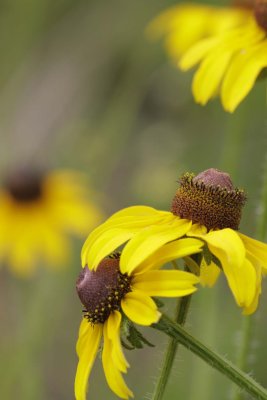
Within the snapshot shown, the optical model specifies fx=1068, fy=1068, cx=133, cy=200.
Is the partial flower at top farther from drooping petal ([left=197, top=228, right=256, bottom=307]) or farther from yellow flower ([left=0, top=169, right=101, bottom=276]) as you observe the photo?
yellow flower ([left=0, top=169, right=101, bottom=276])

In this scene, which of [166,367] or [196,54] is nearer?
[166,367]

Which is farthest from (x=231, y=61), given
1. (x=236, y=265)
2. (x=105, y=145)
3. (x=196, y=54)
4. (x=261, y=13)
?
(x=105, y=145)

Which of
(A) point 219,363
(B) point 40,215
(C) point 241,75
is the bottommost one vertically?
(B) point 40,215

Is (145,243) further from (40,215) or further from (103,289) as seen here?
(40,215)


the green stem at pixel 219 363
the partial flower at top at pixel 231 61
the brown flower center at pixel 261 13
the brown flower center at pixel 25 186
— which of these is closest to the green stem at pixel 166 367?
the green stem at pixel 219 363

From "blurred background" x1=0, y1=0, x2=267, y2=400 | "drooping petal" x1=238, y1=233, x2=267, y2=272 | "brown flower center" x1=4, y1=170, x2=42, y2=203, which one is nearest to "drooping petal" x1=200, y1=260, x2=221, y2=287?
"drooping petal" x1=238, y1=233, x2=267, y2=272

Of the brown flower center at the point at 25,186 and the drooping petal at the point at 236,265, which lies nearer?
the drooping petal at the point at 236,265

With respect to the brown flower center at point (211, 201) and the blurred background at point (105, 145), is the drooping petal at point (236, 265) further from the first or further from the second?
the blurred background at point (105, 145)
